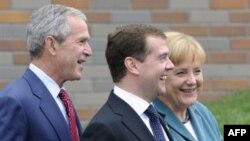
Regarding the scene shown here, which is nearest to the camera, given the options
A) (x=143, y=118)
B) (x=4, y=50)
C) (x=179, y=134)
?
(x=143, y=118)

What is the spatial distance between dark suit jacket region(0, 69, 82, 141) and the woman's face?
0.74 metres

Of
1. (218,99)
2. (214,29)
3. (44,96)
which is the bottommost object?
(218,99)

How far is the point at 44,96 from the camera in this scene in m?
4.41

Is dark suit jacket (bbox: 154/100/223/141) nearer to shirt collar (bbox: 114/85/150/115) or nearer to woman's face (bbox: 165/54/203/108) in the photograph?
woman's face (bbox: 165/54/203/108)

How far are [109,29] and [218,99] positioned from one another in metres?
1.13

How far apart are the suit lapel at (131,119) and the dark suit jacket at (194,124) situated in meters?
0.63

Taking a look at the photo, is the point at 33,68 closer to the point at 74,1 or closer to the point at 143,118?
the point at 143,118

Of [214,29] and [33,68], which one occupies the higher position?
[33,68]

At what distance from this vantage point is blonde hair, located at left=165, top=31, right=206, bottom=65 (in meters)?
4.85

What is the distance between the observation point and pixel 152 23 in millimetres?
7715

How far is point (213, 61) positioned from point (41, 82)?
3602mm

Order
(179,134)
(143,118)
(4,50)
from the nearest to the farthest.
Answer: (143,118), (179,134), (4,50)

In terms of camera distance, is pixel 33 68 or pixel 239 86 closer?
pixel 33 68

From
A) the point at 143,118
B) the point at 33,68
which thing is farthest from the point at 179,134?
the point at 33,68
